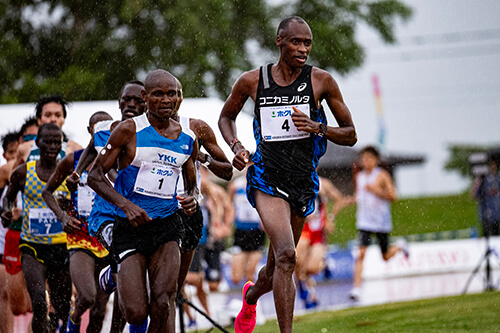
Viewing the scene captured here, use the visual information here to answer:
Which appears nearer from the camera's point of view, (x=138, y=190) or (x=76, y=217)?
(x=138, y=190)

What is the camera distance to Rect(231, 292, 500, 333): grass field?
843 centimetres

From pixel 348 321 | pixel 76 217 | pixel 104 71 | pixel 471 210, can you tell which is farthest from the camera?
pixel 471 210

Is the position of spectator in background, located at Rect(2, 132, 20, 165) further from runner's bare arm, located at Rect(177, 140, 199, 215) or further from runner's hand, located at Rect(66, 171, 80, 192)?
runner's bare arm, located at Rect(177, 140, 199, 215)

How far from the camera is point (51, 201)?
734 centimetres

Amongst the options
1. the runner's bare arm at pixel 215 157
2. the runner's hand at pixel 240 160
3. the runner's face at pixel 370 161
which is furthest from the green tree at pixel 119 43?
the runner's hand at pixel 240 160

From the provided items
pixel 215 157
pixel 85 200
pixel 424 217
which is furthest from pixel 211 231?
pixel 424 217

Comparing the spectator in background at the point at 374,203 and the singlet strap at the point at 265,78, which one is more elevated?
the singlet strap at the point at 265,78

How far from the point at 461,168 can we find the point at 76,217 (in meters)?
59.0

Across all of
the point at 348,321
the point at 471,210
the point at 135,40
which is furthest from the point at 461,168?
the point at 348,321

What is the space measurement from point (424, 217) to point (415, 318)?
34.1m

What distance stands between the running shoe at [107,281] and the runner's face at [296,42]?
2.28 metres

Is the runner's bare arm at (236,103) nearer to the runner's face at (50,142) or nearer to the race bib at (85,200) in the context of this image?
the race bib at (85,200)

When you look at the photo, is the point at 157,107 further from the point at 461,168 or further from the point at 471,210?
the point at 461,168

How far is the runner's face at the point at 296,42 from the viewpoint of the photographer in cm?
634
